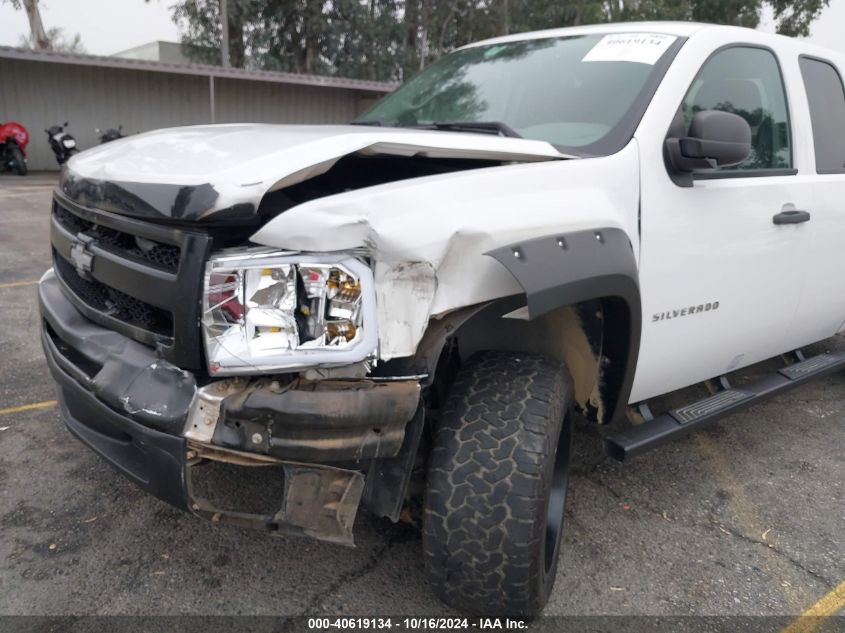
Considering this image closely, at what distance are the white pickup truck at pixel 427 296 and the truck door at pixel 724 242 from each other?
2 cm

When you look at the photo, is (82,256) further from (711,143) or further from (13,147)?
(13,147)

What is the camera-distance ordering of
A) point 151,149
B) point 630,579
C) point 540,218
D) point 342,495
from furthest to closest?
1. point 630,579
2. point 151,149
3. point 540,218
4. point 342,495

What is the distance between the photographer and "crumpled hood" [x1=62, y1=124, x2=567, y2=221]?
1.79m

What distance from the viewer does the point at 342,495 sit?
1907mm

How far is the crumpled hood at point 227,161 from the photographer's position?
5.87 feet

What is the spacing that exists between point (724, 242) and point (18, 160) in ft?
54.8

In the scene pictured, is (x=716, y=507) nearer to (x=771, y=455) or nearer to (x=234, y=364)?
(x=771, y=455)

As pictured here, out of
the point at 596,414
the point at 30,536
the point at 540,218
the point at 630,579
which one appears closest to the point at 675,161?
the point at 540,218

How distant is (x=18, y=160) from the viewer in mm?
15523

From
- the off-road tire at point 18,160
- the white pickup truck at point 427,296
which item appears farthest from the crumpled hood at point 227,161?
the off-road tire at point 18,160

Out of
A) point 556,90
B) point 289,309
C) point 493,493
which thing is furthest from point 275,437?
point 556,90

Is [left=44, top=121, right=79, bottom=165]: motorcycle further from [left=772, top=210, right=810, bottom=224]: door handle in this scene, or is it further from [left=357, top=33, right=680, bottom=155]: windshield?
[left=772, top=210, right=810, bottom=224]: door handle

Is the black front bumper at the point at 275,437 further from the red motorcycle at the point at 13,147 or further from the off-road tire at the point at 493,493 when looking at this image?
the red motorcycle at the point at 13,147

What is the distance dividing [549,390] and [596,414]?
687 mm
